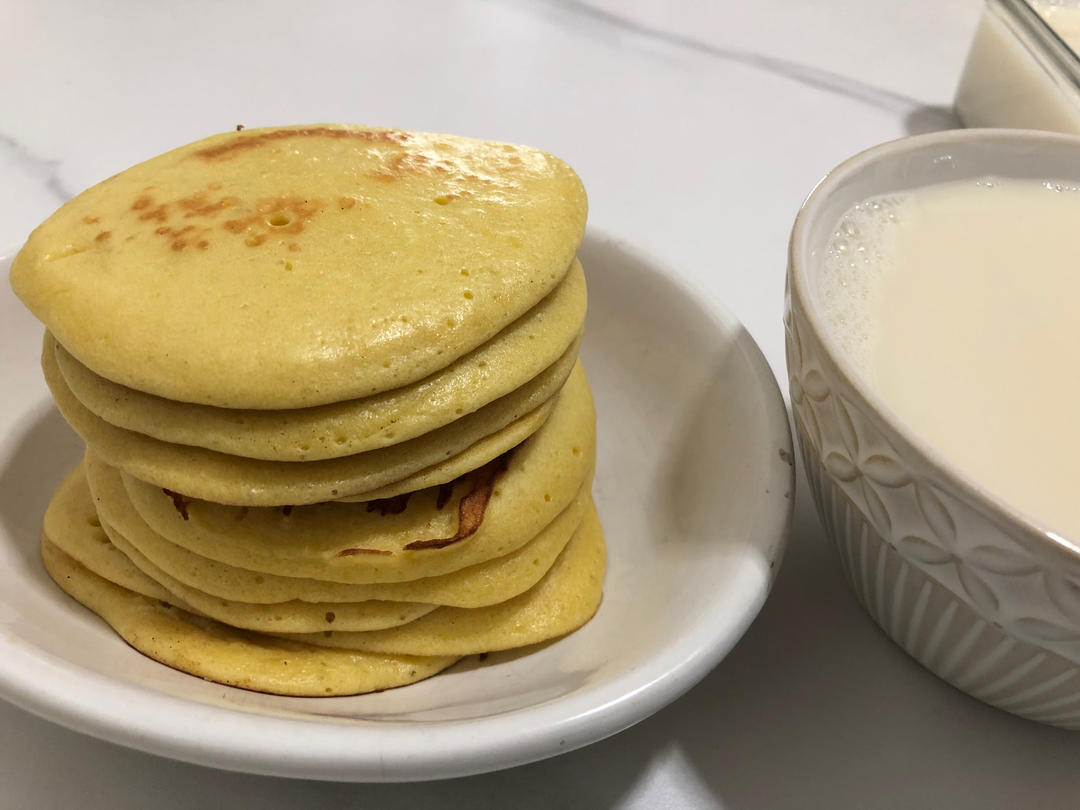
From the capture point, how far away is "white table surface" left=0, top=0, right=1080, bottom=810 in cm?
61

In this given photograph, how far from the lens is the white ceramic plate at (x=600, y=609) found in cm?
49

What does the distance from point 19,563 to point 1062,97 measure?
4.25ft

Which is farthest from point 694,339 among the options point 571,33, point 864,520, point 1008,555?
point 571,33

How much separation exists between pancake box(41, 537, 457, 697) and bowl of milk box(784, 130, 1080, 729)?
33 cm

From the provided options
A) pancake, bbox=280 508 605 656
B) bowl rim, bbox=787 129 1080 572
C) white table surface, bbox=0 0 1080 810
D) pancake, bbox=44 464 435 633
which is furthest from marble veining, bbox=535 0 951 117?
pancake, bbox=44 464 435 633

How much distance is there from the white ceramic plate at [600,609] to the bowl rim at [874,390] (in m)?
0.14

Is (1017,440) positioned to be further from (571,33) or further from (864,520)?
(571,33)

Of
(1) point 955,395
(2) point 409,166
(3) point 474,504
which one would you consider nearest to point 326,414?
(3) point 474,504

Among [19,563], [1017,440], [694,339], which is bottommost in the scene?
[19,563]

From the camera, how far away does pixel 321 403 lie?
0.52 metres

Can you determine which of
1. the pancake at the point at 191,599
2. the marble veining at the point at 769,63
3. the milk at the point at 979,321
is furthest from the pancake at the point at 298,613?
the marble veining at the point at 769,63

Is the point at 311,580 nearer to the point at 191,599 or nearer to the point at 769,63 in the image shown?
the point at 191,599

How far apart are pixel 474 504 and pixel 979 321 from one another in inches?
14.9

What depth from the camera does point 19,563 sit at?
0.69 meters
